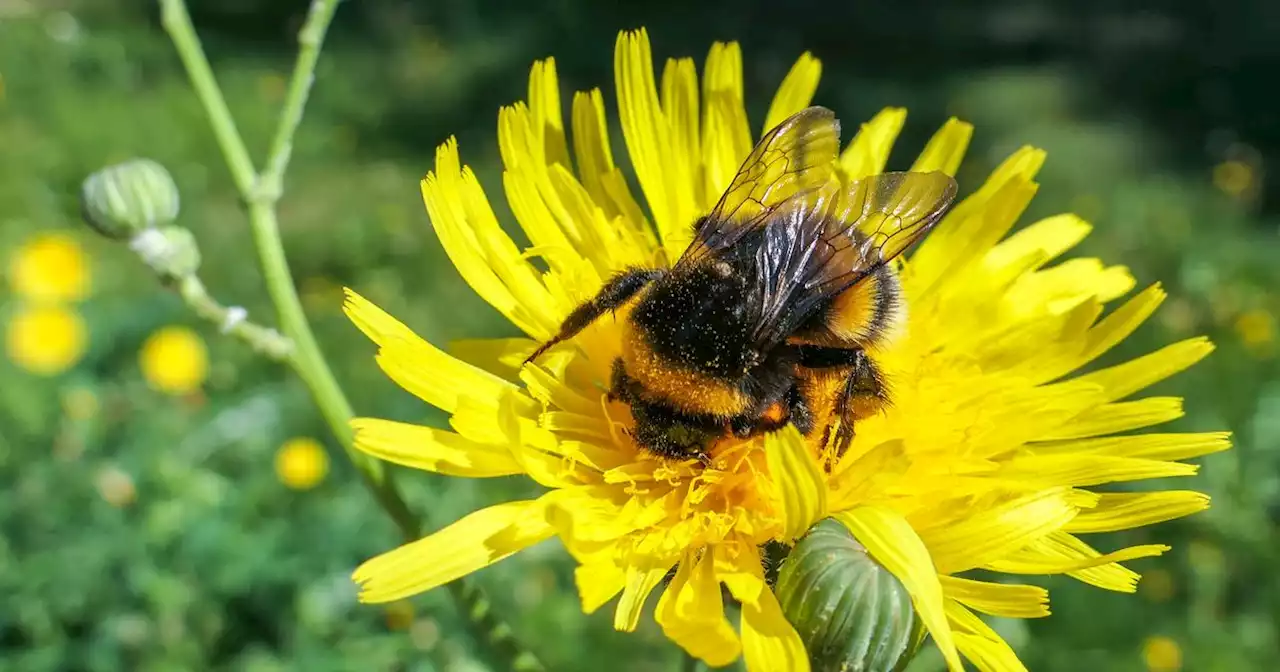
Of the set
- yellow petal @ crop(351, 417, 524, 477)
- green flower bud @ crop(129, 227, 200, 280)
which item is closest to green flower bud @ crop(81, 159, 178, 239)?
green flower bud @ crop(129, 227, 200, 280)

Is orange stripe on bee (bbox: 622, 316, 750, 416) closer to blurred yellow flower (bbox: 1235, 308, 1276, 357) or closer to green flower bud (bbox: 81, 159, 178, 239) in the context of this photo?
green flower bud (bbox: 81, 159, 178, 239)

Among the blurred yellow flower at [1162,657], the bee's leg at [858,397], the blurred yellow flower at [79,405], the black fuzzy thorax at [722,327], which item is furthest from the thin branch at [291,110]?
the blurred yellow flower at [1162,657]

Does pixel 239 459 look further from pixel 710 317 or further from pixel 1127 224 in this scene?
pixel 1127 224

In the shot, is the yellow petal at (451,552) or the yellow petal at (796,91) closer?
the yellow petal at (451,552)

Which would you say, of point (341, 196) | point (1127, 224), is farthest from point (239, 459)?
point (1127, 224)

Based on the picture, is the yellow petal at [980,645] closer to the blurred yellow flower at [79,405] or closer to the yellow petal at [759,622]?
the yellow petal at [759,622]

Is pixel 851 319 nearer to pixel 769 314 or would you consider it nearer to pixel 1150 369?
pixel 769 314
